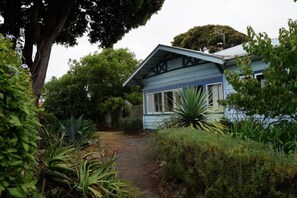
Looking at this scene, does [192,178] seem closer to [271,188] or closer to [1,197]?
[271,188]

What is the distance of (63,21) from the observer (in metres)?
11.1

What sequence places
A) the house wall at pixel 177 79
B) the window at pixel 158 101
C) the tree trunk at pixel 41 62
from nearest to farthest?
the tree trunk at pixel 41 62, the house wall at pixel 177 79, the window at pixel 158 101

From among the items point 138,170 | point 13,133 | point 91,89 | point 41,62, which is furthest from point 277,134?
point 91,89

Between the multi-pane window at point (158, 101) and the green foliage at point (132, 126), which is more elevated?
the multi-pane window at point (158, 101)

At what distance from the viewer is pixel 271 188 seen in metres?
3.66

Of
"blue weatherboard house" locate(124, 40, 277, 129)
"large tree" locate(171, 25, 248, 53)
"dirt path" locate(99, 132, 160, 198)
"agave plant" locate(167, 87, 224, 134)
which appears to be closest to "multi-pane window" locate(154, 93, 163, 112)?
"blue weatherboard house" locate(124, 40, 277, 129)

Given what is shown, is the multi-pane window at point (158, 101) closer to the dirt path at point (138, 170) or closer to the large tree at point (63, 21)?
the large tree at point (63, 21)

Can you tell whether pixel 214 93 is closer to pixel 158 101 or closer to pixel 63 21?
pixel 158 101

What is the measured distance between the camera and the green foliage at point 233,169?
3.68 meters

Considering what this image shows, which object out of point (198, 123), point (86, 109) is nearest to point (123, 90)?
point (86, 109)

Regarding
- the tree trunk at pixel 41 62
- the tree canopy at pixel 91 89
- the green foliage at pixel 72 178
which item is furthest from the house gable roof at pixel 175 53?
the green foliage at pixel 72 178

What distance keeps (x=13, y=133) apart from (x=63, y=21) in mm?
8942

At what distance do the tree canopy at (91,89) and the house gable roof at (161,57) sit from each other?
3568 millimetres

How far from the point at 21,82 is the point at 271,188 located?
2.82 meters
